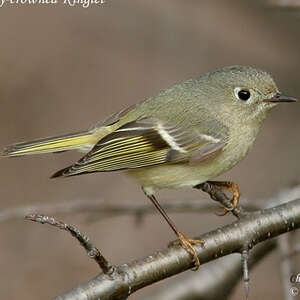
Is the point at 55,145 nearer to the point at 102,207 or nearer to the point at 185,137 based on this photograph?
the point at 102,207

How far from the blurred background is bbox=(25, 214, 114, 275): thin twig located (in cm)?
239

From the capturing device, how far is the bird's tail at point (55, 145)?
9.59ft

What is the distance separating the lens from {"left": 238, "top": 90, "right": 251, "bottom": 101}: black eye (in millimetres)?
2916

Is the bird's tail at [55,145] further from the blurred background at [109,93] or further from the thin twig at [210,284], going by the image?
the blurred background at [109,93]

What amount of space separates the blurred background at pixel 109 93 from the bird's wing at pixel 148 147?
1.47m

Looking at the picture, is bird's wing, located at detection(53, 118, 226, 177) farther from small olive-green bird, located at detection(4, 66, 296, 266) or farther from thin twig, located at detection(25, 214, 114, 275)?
thin twig, located at detection(25, 214, 114, 275)

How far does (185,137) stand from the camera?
115 inches

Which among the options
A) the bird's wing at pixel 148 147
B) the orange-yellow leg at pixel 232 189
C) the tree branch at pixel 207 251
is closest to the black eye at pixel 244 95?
the bird's wing at pixel 148 147

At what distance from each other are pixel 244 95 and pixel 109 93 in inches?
143

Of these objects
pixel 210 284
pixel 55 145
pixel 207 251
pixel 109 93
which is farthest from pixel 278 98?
pixel 109 93

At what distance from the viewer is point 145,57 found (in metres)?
6.21

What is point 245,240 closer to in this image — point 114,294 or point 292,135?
point 114,294

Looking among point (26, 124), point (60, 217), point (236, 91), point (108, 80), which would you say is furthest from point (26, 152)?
point (108, 80)

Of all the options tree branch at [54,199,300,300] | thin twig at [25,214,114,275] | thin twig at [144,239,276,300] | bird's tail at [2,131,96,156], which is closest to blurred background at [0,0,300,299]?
thin twig at [144,239,276,300]
